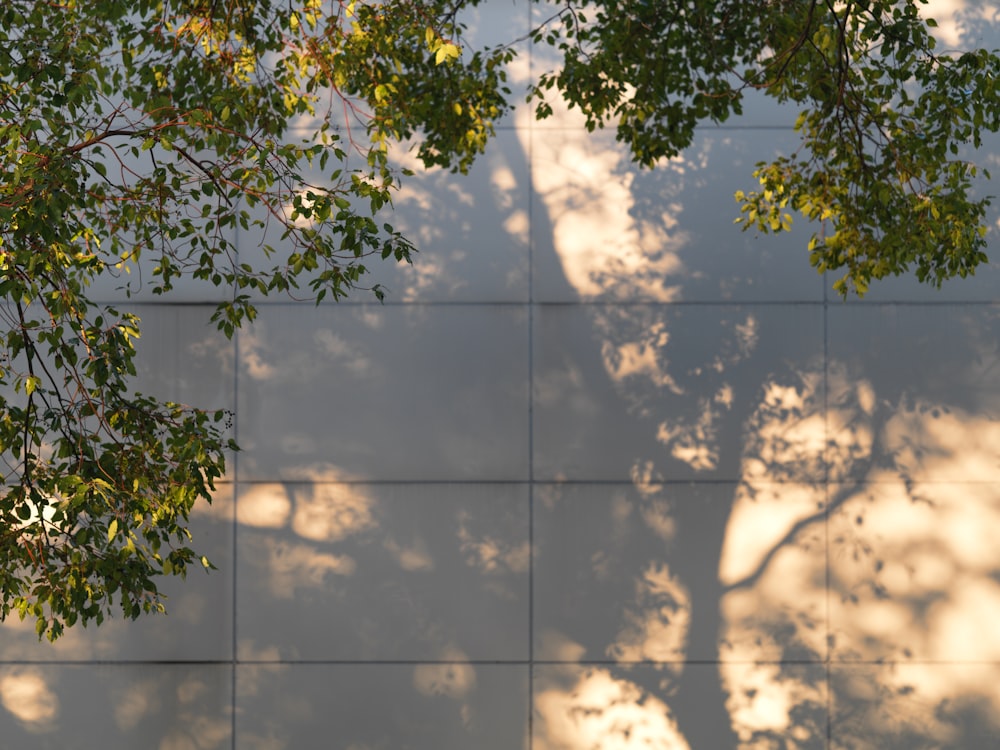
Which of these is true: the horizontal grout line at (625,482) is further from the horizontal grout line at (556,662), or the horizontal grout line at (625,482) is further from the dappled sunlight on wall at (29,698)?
the dappled sunlight on wall at (29,698)

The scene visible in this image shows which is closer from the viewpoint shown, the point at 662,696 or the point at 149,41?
the point at 149,41

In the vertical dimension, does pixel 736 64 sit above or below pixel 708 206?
above

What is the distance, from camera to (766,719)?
6719mm

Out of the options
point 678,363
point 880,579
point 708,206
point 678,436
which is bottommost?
point 880,579

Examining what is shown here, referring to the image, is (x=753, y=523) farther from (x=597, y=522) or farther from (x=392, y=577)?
(x=392, y=577)

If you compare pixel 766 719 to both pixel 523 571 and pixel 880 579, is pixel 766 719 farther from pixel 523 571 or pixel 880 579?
pixel 523 571

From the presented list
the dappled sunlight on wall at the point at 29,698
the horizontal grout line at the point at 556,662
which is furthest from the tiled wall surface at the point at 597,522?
the dappled sunlight on wall at the point at 29,698

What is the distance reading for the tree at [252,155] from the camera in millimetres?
3859

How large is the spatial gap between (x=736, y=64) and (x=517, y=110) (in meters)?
1.39

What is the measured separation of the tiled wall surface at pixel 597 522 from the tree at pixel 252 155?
722 mm

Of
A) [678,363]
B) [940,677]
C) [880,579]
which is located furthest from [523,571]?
[940,677]

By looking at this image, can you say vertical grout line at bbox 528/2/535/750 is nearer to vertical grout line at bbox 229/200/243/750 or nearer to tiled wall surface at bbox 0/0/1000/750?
tiled wall surface at bbox 0/0/1000/750

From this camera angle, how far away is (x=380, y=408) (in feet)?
22.0

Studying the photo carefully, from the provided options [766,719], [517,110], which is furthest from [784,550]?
[517,110]
